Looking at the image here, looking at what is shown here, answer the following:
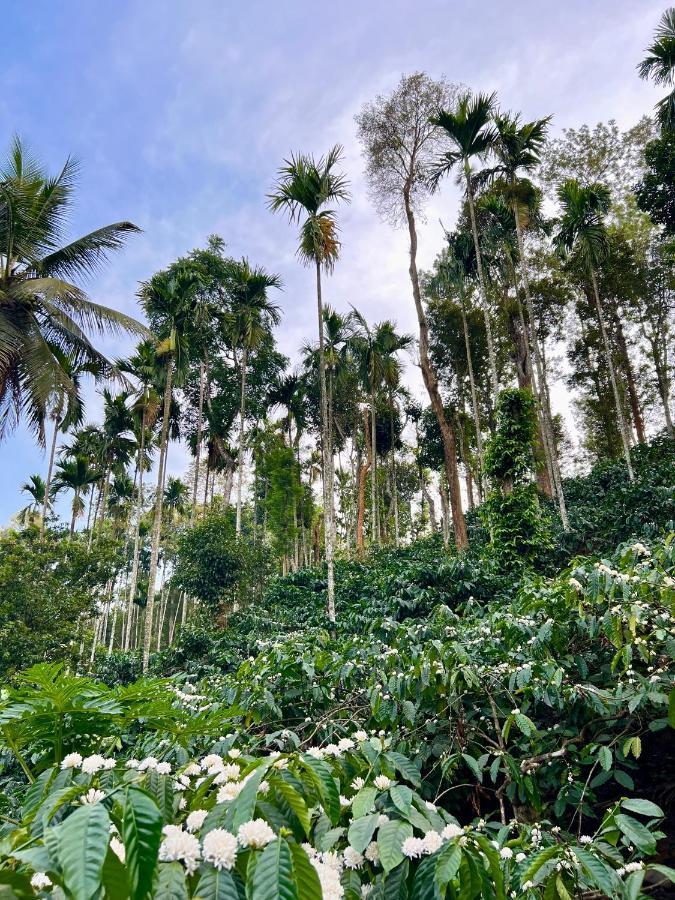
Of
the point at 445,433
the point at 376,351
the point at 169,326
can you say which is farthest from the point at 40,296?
the point at 376,351

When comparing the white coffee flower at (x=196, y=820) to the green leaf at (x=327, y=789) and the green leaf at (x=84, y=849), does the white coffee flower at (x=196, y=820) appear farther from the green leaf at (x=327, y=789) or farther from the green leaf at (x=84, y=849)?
the green leaf at (x=84, y=849)

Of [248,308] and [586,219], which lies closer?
[586,219]

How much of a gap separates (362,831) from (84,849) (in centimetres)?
57

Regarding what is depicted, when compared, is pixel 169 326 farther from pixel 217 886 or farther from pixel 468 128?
pixel 217 886

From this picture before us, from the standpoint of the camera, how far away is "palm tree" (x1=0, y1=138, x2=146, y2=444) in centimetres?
774

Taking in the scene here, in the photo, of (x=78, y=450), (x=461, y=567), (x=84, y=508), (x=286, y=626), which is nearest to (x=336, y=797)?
(x=461, y=567)

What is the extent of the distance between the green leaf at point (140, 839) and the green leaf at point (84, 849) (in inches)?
1.6

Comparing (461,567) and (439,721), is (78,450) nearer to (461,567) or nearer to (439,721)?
(461,567)

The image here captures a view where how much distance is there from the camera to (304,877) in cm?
75

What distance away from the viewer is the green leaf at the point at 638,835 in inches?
51.3

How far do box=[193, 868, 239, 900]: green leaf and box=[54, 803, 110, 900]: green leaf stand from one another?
0.68 feet

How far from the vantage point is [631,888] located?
110 centimetres

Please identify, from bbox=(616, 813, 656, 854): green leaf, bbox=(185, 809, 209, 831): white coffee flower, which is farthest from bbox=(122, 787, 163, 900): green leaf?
bbox=(616, 813, 656, 854): green leaf

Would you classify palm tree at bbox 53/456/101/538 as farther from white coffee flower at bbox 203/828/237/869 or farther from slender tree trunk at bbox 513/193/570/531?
white coffee flower at bbox 203/828/237/869
